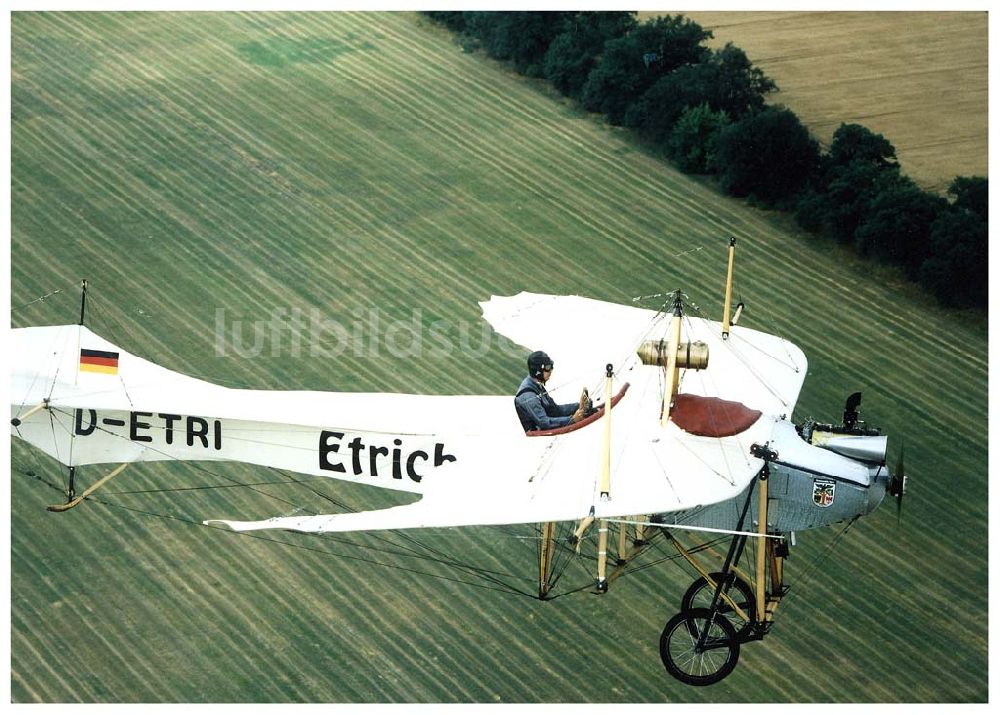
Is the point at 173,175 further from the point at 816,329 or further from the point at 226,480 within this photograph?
the point at 816,329

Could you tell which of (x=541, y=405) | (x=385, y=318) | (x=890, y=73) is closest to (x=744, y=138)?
(x=890, y=73)

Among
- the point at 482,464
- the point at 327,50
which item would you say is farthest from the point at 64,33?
the point at 482,464

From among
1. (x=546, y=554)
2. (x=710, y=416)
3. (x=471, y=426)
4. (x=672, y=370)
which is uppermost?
(x=672, y=370)

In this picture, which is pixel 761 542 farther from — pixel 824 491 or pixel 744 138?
pixel 744 138

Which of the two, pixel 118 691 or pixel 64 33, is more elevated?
pixel 64 33

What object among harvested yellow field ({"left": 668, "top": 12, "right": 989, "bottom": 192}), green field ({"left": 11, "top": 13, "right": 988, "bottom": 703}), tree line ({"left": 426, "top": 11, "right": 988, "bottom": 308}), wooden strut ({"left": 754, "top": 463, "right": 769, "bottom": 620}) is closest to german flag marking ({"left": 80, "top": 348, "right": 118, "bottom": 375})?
green field ({"left": 11, "top": 13, "right": 988, "bottom": 703})

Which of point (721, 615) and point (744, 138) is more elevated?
point (744, 138)
